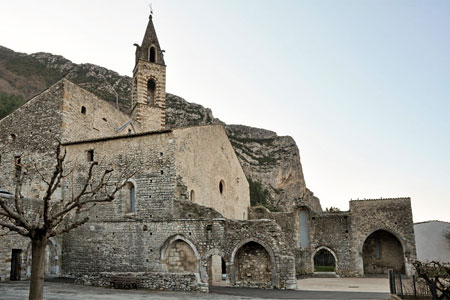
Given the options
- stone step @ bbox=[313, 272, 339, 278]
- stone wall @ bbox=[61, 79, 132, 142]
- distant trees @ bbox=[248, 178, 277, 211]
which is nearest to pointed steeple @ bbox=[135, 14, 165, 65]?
stone wall @ bbox=[61, 79, 132, 142]

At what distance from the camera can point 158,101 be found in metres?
33.5

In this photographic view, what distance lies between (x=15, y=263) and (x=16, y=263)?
50 mm

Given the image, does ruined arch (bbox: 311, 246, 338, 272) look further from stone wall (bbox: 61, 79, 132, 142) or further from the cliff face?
the cliff face

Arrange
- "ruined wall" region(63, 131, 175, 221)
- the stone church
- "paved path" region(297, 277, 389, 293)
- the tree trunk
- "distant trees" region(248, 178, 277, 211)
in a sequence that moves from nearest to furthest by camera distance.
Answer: the tree trunk < "paved path" region(297, 277, 389, 293) < the stone church < "ruined wall" region(63, 131, 175, 221) < "distant trees" region(248, 178, 277, 211)

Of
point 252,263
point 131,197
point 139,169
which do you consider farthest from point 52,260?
point 252,263

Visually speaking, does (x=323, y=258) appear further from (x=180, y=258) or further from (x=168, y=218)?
(x=168, y=218)

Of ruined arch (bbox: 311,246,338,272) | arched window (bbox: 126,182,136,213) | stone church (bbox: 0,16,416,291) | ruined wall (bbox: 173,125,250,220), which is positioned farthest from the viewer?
ruined arch (bbox: 311,246,338,272)

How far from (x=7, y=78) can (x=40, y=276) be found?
82954 mm

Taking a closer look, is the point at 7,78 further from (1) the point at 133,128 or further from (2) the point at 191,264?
(2) the point at 191,264

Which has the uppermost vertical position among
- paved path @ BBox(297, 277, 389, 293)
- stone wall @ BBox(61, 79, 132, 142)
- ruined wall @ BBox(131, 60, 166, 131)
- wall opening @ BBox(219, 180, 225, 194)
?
ruined wall @ BBox(131, 60, 166, 131)

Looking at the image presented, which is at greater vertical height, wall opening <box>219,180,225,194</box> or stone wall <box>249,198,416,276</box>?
wall opening <box>219,180,225,194</box>

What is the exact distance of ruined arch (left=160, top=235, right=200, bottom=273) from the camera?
19078mm

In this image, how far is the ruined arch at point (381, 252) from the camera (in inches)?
1167

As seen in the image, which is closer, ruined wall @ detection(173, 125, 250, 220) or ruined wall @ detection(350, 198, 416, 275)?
ruined wall @ detection(173, 125, 250, 220)
